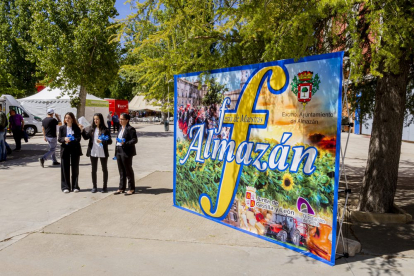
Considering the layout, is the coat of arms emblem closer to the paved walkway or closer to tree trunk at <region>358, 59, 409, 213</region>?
the paved walkway

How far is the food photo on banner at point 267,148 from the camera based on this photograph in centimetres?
430

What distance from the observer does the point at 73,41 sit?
24.8 m

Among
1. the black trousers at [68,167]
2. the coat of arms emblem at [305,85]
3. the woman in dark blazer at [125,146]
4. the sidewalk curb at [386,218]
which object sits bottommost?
the sidewalk curb at [386,218]

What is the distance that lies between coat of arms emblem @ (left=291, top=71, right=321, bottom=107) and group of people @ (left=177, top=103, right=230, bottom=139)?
1.41 metres

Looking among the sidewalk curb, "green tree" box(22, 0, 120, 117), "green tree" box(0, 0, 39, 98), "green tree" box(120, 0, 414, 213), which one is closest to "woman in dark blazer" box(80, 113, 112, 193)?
"green tree" box(120, 0, 414, 213)

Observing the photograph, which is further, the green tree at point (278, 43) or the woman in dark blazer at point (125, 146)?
the woman in dark blazer at point (125, 146)

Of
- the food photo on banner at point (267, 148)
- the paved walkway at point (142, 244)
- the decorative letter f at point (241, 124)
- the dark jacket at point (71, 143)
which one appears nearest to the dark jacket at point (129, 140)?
the paved walkway at point (142, 244)

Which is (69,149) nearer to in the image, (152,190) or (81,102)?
(152,190)

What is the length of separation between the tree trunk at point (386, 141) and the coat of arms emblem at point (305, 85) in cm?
220

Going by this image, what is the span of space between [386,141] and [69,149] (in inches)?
239

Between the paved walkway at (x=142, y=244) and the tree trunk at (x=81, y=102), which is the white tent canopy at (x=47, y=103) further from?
the paved walkway at (x=142, y=244)

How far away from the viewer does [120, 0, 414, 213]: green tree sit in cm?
524

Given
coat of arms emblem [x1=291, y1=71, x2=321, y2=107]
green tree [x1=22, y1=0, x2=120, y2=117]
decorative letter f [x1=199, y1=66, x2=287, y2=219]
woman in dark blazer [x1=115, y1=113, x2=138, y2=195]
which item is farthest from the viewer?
green tree [x1=22, y1=0, x2=120, y2=117]

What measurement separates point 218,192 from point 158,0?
3282mm
